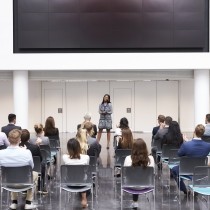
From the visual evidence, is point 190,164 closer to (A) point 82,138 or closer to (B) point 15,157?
(A) point 82,138

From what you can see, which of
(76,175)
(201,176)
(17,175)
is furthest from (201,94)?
(17,175)

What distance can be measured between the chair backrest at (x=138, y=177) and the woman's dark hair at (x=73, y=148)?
0.88 m

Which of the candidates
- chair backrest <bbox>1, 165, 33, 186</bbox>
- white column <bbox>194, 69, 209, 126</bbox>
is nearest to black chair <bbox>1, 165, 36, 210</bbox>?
chair backrest <bbox>1, 165, 33, 186</bbox>

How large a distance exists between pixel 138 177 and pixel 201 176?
1002 mm

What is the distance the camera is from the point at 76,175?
23.0 feet

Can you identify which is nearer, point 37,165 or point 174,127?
point 37,165

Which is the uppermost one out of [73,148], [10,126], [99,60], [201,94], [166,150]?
[99,60]

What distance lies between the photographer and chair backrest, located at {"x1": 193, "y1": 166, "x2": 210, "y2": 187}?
686 cm

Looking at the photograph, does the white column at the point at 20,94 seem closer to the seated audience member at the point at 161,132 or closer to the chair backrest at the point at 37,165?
the seated audience member at the point at 161,132

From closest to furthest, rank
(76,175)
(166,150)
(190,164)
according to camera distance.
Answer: (76,175) < (190,164) < (166,150)

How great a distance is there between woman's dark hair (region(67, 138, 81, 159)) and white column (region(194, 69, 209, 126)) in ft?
33.8

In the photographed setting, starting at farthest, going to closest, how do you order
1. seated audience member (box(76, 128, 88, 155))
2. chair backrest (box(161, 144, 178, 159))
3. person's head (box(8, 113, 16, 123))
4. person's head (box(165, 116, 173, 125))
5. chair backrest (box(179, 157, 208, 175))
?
1. person's head (box(8, 113, 16, 123))
2. person's head (box(165, 116, 173, 125))
3. chair backrest (box(161, 144, 178, 159))
4. seated audience member (box(76, 128, 88, 155))
5. chair backrest (box(179, 157, 208, 175))

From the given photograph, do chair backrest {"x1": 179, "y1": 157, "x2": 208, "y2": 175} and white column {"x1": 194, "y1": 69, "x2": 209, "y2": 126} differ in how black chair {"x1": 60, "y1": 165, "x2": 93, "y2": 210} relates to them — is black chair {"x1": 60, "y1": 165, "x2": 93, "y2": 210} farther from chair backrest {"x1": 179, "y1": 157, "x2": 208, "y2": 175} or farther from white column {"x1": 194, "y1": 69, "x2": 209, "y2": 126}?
white column {"x1": 194, "y1": 69, "x2": 209, "y2": 126}

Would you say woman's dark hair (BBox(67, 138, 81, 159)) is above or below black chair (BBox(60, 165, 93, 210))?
above
